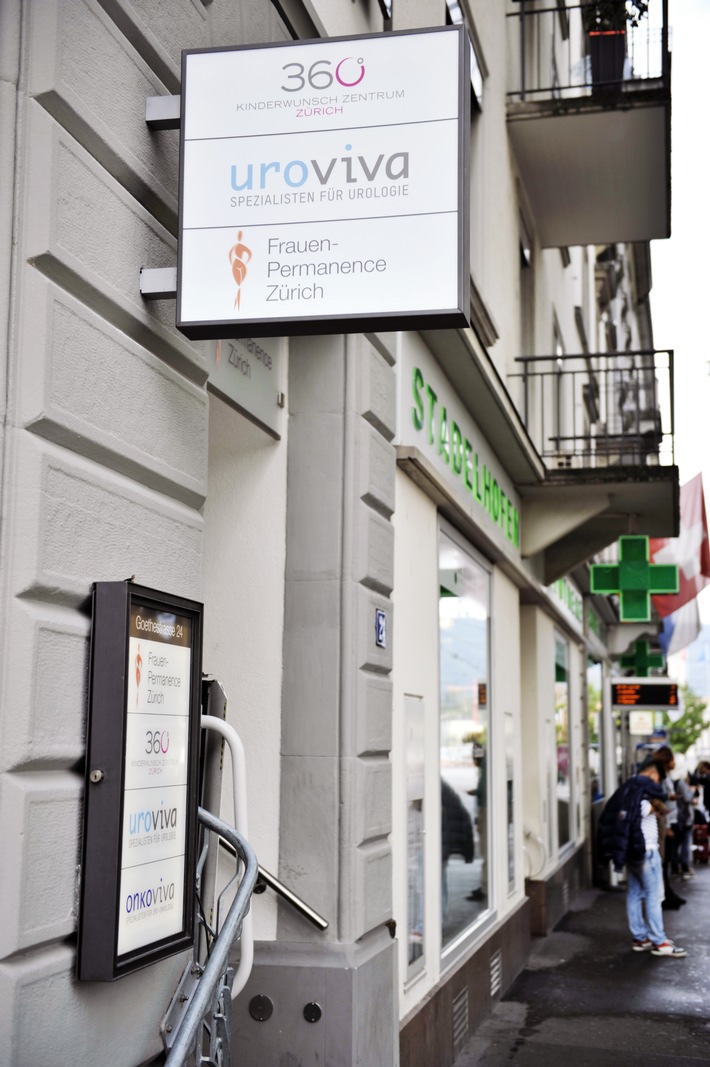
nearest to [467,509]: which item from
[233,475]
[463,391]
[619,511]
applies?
[463,391]

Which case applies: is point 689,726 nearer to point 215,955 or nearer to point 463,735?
point 463,735

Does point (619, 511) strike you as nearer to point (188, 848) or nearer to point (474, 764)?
point (474, 764)

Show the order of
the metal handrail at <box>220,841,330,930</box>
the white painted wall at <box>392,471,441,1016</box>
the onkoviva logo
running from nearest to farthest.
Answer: the onkoviva logo < the metal handrail at <box>220,841,330,930</box> < the white painted wall at <box>392,471,441,1016</box>

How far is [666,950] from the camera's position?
1200cm

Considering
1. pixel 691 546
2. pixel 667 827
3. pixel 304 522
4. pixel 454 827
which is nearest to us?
pixel 304 522

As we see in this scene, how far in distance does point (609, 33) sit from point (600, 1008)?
324 inches

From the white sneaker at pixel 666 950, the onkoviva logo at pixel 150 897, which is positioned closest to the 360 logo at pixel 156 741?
the onkoviva logo at pixel 150 897

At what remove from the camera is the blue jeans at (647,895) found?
11789 millimetres

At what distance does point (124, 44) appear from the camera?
3.74 metres

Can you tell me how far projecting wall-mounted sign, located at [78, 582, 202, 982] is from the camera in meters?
3.30

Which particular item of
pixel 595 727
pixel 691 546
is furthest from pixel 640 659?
pixel 691 546

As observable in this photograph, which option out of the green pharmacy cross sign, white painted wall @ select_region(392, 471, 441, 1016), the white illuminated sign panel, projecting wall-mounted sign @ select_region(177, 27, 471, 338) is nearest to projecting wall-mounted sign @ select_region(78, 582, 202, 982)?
projecting wall-mounted sign @ select_region(177, 27, 471, 338)

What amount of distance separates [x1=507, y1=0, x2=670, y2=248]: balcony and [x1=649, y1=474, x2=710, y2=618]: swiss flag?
6.41 metres

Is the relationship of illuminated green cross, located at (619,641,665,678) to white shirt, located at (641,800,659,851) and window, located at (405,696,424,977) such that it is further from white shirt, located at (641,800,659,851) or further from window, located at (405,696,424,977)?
window, located at (405,696,424,977)
